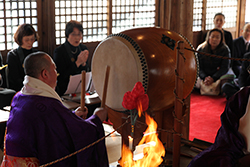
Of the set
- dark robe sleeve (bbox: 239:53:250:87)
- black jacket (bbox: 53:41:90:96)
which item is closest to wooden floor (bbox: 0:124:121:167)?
black jacket (bbox: 53:41:90:96)

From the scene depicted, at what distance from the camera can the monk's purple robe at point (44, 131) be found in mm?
1869

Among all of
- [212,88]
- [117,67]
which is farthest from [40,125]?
[212,88]

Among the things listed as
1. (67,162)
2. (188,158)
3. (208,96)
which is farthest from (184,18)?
(208,96)

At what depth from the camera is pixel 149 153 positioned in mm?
2109

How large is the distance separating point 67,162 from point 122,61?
2.25 feet

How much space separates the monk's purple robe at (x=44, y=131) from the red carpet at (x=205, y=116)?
2.11 metres

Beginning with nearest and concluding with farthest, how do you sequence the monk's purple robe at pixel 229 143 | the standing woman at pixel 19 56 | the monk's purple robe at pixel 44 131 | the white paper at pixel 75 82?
the monk's purple robe at pixel 44 131, the monk's purple robe at pixel 229 143, the white paper at pixel 75 82, the standing woman at pixel 19 56

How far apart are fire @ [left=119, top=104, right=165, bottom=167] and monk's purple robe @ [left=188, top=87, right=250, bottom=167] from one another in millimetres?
203

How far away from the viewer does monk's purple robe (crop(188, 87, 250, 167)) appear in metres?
1.97

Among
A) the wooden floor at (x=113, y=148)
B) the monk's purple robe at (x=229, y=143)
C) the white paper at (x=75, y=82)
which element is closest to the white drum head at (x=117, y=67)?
the monk's purple robe at (x=229, y=143)

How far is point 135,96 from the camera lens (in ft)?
5.70

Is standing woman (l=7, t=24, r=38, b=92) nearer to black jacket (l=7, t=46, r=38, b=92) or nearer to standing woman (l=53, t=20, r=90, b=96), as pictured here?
black jacket (l=7, t=46, r=38, b=92)

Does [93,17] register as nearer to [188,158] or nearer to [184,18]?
[184,18]

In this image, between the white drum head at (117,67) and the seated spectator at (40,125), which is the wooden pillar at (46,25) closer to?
the white drum head at (117,67)
